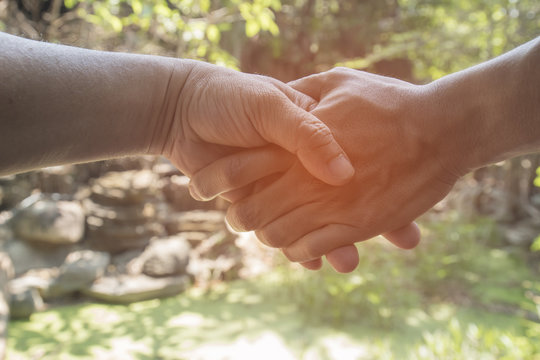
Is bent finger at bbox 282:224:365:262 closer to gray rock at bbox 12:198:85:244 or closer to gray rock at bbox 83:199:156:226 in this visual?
gray rock at bbox 12:198:85:244

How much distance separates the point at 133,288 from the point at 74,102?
366 cm

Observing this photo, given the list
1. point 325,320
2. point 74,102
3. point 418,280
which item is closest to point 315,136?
point 74,102

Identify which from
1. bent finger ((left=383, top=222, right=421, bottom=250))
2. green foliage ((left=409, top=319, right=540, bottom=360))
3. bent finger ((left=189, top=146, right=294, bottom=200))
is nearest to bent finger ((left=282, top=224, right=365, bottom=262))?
bent finger ((left=383, top=222, right=421, bottom=250))

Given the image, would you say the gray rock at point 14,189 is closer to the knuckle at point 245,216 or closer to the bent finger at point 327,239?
the knuckle at point 245,216

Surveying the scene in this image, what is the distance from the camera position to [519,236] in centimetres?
610

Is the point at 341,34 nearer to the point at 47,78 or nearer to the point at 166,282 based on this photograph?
the point at 166,282

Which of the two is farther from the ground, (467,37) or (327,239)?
(327,239)

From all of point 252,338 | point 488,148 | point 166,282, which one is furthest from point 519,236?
point 488,148

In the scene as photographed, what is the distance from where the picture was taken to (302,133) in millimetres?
1157

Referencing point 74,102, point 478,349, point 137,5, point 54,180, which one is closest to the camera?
point 74,102

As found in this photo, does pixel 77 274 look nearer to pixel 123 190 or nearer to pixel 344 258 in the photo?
pixel 123 190

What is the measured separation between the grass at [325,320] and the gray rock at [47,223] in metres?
0.96

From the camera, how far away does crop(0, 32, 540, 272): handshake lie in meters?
1.11

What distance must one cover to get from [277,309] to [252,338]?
647 mm
